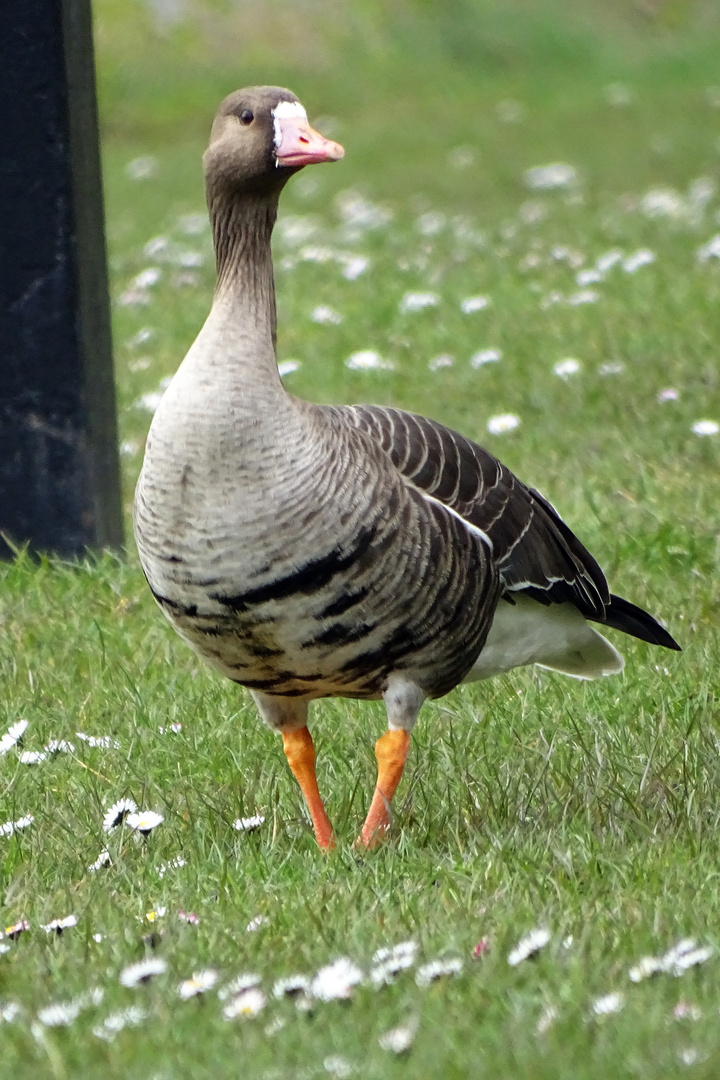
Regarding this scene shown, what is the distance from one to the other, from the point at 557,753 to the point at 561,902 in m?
1.04

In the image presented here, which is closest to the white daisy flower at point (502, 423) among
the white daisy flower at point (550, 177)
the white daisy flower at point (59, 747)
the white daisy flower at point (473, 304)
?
the white daisy flower at point (473, 304)

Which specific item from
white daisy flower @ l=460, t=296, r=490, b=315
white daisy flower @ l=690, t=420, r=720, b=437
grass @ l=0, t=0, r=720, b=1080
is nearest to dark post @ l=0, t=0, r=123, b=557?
grass @ l=0, t=0, r=720, b=1080

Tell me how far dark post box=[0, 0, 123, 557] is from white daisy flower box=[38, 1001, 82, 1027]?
130 inches

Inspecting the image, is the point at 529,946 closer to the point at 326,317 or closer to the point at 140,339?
the point at 326,317

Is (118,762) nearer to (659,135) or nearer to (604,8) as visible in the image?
(659,135)

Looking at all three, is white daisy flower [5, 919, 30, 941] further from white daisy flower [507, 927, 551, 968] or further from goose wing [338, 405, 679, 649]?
goose wing [338, 405, 679, 649]

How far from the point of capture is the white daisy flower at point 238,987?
2.78 m

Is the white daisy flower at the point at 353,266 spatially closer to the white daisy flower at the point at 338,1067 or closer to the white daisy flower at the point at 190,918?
the white daisy flower at the point at 190,918

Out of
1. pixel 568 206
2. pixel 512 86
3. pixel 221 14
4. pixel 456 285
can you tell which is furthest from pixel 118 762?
pixel 221 14

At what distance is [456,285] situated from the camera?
9.90 metres

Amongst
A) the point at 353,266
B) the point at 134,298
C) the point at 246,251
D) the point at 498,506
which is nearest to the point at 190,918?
the point at 498,506

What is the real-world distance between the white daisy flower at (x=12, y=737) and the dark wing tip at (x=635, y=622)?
160 cm

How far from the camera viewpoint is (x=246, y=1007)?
2.68 metres

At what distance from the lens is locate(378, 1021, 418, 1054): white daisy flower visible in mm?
2529
